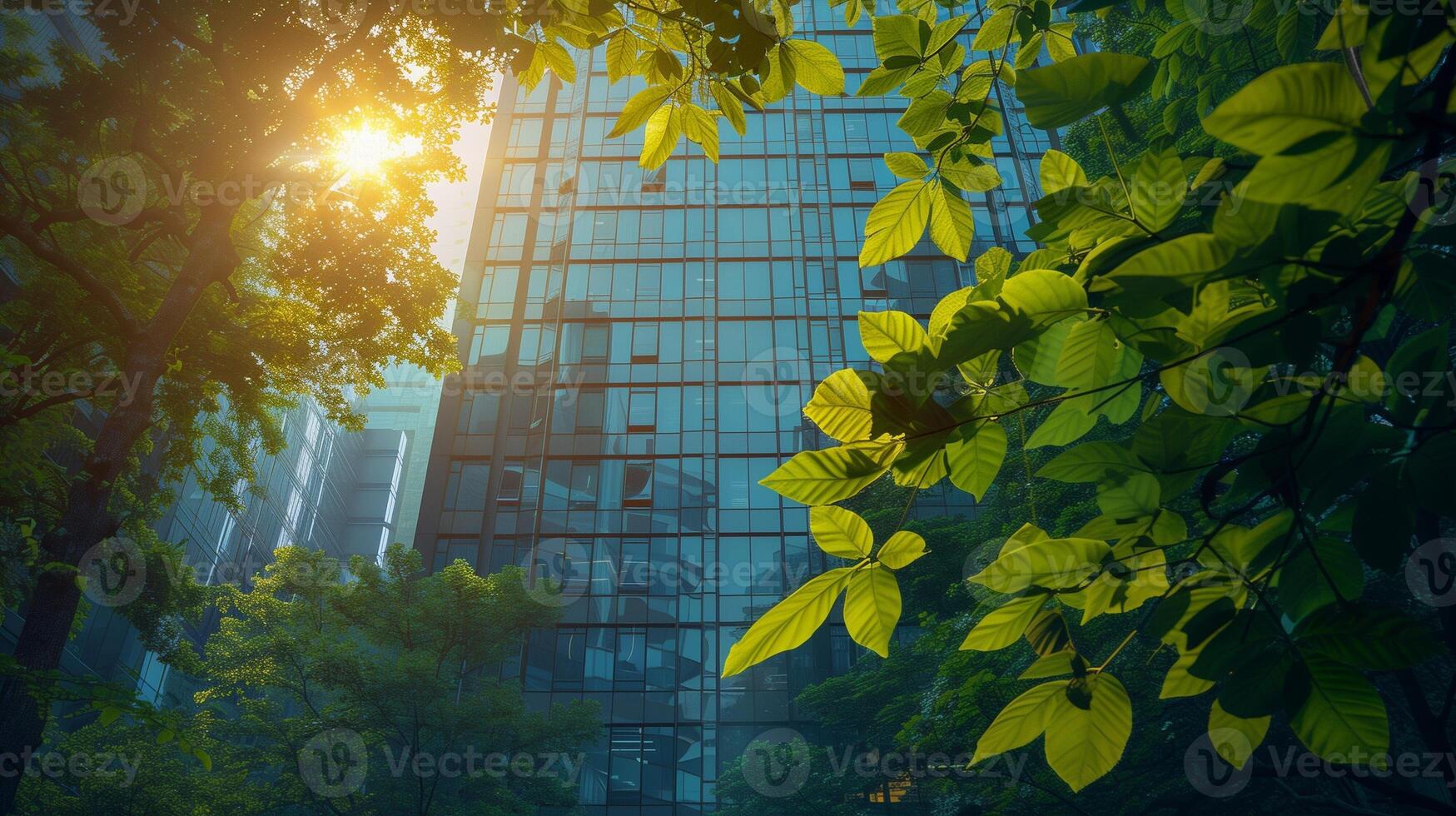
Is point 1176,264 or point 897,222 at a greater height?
point 897,222

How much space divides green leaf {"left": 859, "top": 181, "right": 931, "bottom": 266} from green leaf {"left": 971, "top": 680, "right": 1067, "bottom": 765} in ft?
1.95

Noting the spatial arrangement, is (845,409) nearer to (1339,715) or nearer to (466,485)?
(1339,715)

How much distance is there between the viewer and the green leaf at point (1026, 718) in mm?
833

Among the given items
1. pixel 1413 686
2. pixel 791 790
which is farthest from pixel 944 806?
pixel 1413 686

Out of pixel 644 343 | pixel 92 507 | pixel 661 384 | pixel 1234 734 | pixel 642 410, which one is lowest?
pixel 1234 734

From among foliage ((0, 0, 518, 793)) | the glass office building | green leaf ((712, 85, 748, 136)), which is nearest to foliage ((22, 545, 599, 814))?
foliage ((0, 0, 518, 793))

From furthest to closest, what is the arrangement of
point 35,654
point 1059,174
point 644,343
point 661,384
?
point 644,343 < point 661,384 < point 35,654 < point 1059,174

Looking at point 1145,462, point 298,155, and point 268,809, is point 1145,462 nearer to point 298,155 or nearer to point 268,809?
point 298,155

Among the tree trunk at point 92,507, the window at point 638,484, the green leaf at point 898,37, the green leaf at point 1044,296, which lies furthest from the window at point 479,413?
the green leaf at point 1044,296

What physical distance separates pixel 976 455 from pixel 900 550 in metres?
0.14

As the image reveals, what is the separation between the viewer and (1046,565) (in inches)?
34.5

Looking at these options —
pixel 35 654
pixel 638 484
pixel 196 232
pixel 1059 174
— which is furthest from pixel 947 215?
pixel 638 484

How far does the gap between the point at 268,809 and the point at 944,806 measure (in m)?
12.6

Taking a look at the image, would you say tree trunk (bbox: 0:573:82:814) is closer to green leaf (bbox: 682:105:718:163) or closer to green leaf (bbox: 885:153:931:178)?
green leaf (bbox: 682:105:718:163)
